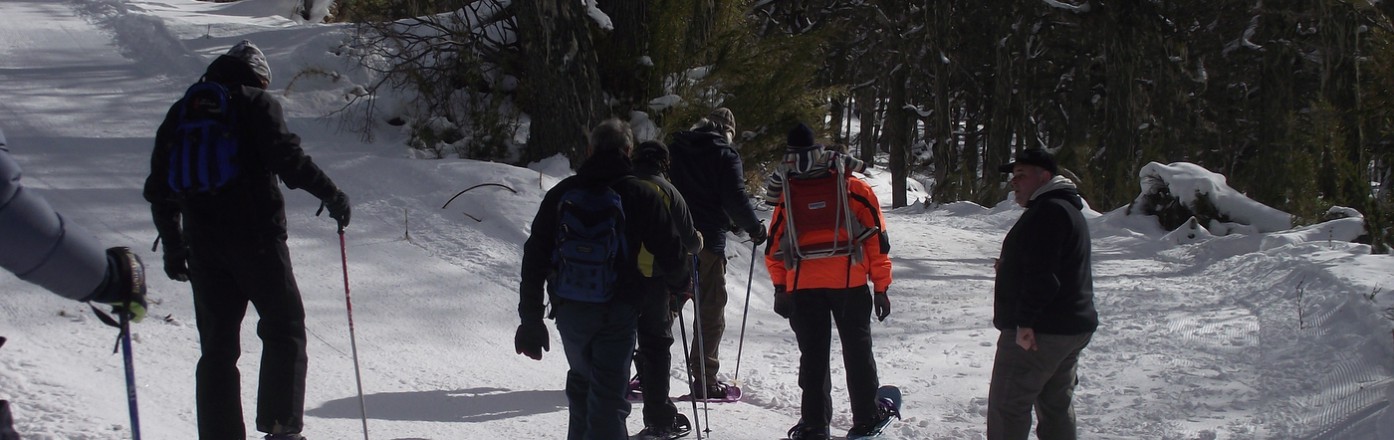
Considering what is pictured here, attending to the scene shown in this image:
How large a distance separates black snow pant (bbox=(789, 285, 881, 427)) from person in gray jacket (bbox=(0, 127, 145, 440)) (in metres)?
3.03

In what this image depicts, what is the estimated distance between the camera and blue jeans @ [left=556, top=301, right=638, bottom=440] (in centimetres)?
388

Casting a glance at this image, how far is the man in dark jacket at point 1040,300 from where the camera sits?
400cm

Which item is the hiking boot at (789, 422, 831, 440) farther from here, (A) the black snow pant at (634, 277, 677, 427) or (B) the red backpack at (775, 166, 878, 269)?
Answer: (B) the red backpack at (775, 166, 878, 269)

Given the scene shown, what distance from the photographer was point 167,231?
3951 mm

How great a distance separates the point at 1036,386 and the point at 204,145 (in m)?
3.19

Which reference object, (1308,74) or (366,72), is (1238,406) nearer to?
(366,72)

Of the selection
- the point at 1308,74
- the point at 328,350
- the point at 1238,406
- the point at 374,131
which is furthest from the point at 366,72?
the point at 1308,74

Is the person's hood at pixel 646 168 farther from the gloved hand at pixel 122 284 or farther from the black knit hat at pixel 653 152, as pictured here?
the gloved hand at pixel 122 284

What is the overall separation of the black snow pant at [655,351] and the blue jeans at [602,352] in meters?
0.17

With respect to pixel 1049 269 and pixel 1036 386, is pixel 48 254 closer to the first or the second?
pixel 1049 269

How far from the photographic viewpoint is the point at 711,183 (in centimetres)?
562

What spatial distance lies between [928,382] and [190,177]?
4.48 metres

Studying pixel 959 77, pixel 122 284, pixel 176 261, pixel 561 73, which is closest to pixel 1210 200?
pixel 561 73

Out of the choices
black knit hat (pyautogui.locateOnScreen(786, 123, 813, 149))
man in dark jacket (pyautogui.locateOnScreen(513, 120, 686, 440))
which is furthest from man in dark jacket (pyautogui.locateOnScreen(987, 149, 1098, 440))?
man in dark jacket (pyautogui.locateOnScreen(513, 120, 686, 440))
